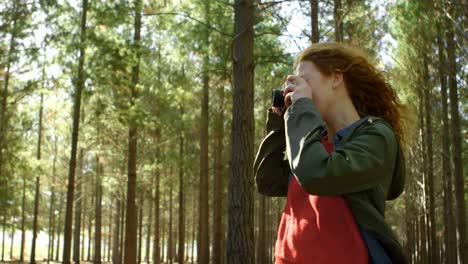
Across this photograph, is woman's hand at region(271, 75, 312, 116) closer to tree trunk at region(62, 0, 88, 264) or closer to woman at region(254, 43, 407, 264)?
woman at region(254, 43, 407, 264)

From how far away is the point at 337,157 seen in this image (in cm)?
132

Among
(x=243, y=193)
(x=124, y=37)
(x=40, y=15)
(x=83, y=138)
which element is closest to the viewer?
(x=243, y=193)

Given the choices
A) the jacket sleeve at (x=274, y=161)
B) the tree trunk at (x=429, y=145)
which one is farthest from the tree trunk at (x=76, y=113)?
the jacket sleeve at (x=274, y=161)

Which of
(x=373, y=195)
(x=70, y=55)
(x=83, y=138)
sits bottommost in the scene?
(x=373, y=195)

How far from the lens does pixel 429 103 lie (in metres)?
14.0

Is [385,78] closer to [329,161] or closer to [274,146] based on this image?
[274,146]

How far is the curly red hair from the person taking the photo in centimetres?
160

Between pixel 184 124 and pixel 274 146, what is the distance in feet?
50.2

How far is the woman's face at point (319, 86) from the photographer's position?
61.7 inches

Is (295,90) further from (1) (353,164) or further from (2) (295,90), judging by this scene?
(1) (353,164)

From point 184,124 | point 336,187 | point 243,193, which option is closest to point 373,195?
point 336,187

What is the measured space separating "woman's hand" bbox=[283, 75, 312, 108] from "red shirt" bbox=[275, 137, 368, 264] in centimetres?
28

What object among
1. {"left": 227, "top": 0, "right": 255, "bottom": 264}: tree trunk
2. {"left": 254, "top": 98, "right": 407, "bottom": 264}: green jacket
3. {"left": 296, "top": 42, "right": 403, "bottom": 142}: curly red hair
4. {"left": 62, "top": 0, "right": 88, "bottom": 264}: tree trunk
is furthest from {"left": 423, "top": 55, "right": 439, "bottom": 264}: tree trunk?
{"left": 254, "top": 98, "right": 407, "bottom": 264}: green jacket

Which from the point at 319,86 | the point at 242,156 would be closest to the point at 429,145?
the point at 242,156
